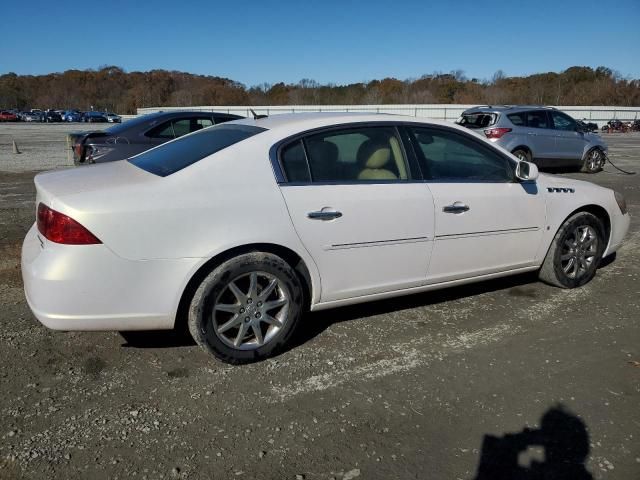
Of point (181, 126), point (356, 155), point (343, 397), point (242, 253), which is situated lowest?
point (343, 397)

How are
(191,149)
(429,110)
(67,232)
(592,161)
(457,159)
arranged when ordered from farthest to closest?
1. (429,110)
2. (592,161)
3. (457,159)
4. (191,149)
5. (67,232)

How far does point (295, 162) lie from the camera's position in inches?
135

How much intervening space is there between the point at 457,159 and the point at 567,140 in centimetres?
1043

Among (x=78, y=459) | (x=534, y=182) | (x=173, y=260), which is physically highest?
(x=534, y=182)

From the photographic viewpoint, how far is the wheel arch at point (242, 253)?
3123 mm

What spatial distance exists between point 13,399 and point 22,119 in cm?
7257

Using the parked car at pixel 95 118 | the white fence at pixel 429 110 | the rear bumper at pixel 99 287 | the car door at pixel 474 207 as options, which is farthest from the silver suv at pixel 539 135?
the parked car at pixel 95 118

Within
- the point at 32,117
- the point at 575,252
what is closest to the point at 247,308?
the point at 575,252

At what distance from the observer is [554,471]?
238 cm

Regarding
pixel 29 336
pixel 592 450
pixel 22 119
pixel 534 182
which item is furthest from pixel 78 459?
pixel 22 119

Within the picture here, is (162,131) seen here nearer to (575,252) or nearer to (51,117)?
(575,252)

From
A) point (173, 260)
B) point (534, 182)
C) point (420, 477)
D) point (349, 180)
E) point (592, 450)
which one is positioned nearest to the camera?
point (420, 477)

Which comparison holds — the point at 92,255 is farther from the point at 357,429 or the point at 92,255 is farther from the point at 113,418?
the point at 357,429

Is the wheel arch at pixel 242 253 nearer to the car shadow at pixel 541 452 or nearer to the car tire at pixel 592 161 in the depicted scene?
the car shadow at pixel 541 452
